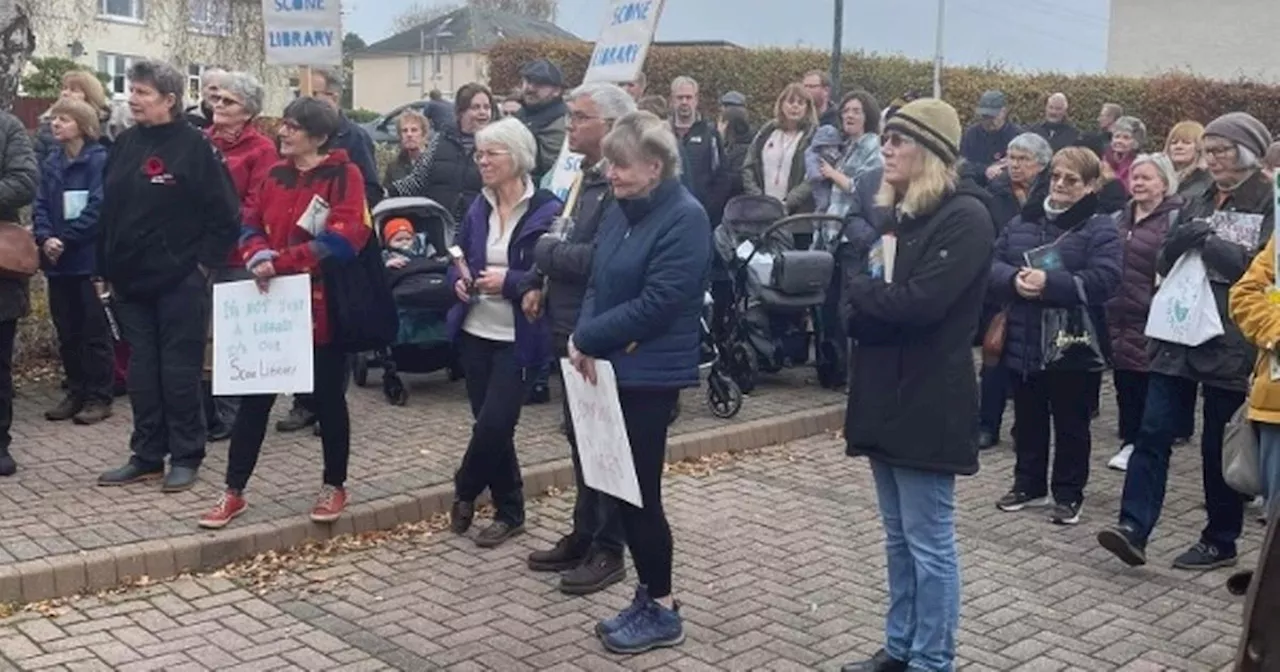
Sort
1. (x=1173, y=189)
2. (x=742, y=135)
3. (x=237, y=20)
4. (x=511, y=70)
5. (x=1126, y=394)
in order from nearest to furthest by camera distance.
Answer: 1. (x=1173, y=189)
2. (x=1126, y=394)
3. (x=742, y=135)
4. (x=511, y=70)
5. (x=237, y=20)

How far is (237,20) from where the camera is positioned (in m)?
29.5

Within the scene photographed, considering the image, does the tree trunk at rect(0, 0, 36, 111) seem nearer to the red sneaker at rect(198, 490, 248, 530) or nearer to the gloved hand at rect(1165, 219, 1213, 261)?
the red sneaker at rect(198, 490, 248, 530)

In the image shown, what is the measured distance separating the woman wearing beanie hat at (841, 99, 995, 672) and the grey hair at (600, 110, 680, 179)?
2.69 feet

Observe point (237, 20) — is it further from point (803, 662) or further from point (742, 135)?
point (803, 662)

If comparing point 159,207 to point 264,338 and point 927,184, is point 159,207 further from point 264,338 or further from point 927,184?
point 927,184

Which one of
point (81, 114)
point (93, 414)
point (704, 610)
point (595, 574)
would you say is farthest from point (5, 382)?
point (704, 610)

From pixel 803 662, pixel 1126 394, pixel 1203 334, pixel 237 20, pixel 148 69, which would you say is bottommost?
pixel 803 662

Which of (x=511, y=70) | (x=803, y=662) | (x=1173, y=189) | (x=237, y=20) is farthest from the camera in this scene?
(x=237, y=20)

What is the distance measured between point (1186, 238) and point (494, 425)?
11.1 ft

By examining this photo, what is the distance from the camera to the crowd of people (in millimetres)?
4875

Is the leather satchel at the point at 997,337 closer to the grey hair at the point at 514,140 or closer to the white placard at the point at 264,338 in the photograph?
the grey hair at the point at 514,140

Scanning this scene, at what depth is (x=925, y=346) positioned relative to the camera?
4.81 meters

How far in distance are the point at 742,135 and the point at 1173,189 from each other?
6367mm

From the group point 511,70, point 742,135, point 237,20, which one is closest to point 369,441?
point 742,135
